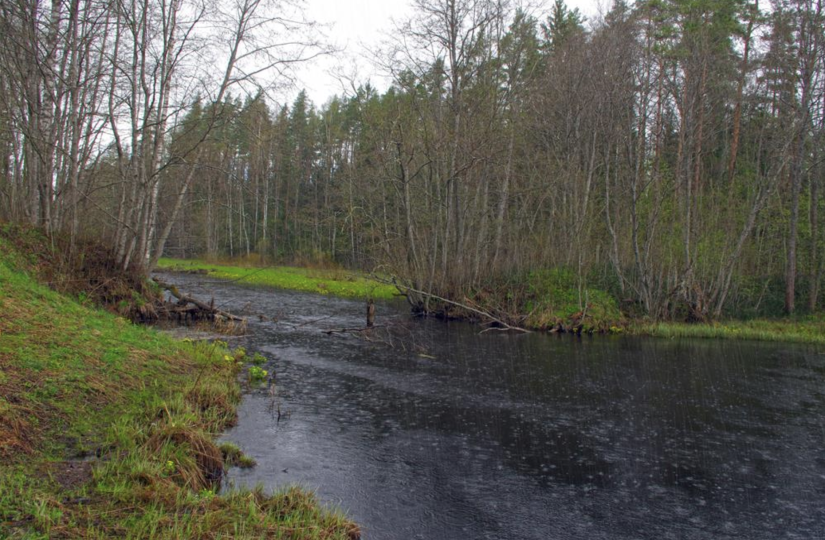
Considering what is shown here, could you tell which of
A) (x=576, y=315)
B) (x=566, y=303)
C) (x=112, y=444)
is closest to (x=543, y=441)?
(x=112, y=444)

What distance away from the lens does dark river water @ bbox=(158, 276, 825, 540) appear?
6.20m

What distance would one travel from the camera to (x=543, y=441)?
337 inches

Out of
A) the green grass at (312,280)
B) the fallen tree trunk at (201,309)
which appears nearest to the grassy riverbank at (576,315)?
the fallen tree trunk at (201,309)

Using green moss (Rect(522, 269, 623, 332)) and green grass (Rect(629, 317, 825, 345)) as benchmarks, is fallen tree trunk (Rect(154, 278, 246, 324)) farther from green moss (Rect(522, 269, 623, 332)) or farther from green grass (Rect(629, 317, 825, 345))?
green grass (Rect(629, 317, 825, 345))

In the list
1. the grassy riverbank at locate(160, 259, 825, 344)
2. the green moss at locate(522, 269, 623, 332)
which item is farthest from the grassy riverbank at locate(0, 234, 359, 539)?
the green moss at locate(522, 269, 623, 332)

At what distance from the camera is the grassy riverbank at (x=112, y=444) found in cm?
464

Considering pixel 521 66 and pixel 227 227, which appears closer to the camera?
pixel 521 66

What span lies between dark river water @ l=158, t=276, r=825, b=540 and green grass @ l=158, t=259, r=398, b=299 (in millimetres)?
15407

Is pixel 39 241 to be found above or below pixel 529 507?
above

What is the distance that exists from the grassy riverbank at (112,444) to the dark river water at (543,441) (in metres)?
0.73

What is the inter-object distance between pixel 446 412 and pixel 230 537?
5693 mm

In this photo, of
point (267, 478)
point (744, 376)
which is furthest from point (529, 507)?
point (744, 376)

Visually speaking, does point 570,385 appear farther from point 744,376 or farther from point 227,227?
point 227,227

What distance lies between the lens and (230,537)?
460 centimetres
